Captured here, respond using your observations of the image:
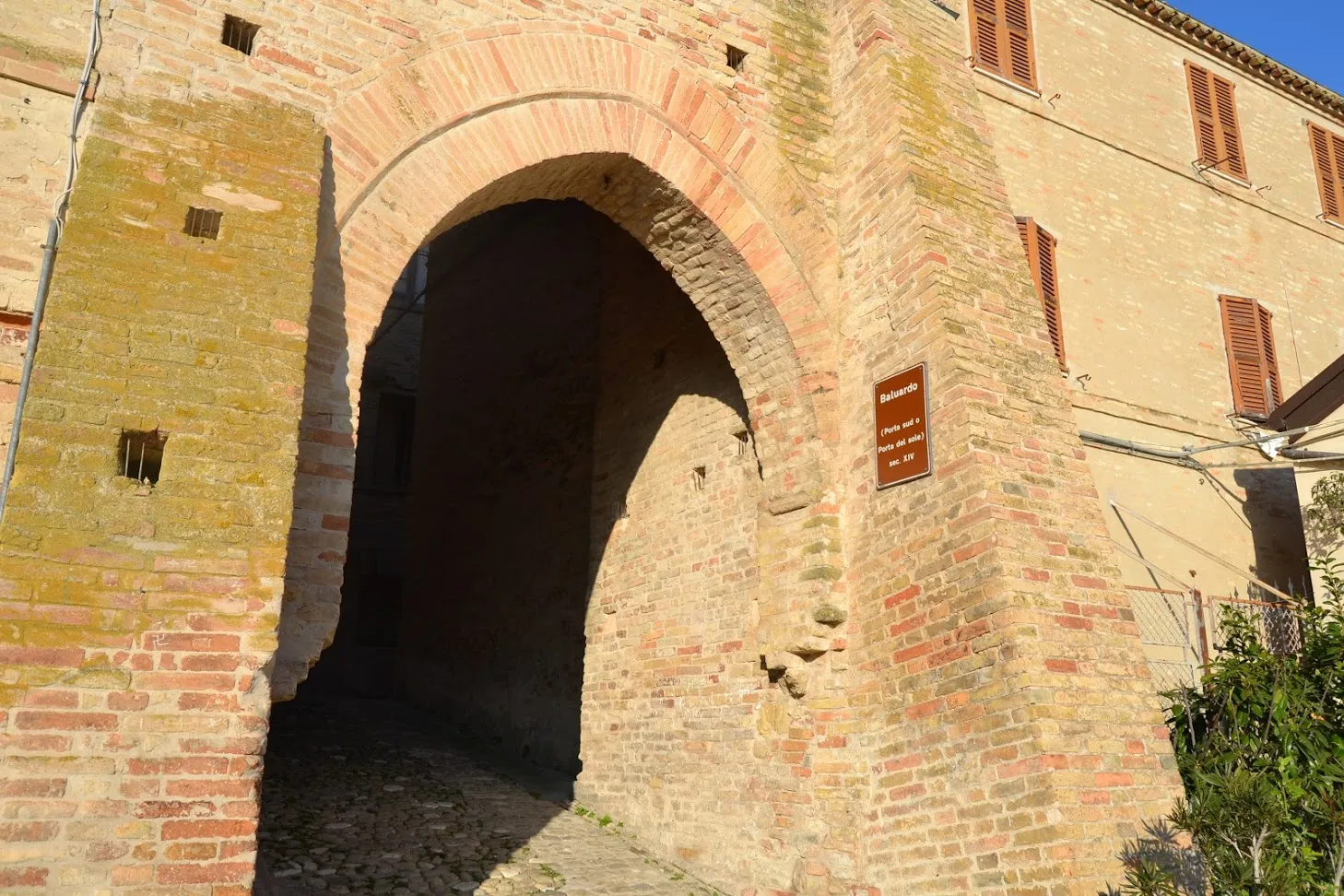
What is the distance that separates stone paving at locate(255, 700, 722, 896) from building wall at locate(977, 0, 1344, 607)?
5.26 metres

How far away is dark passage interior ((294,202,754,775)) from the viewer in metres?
8.84

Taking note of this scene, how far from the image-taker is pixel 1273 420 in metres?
10.6

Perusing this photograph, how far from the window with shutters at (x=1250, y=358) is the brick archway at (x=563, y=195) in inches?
245

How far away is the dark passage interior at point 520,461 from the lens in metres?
8.84

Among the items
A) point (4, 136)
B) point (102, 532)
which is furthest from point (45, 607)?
point (4, 136)

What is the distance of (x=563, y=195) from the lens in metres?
7.01

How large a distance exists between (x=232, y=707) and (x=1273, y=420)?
33.3 ft

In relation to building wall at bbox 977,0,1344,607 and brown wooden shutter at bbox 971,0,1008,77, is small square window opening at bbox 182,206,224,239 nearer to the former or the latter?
building wall at bbox 977,0,1344,607

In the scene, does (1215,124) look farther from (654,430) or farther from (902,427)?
(902,427)

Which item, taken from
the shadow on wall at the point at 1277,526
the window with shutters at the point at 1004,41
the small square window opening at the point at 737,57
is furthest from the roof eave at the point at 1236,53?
the small square window opening at the point at 737,57

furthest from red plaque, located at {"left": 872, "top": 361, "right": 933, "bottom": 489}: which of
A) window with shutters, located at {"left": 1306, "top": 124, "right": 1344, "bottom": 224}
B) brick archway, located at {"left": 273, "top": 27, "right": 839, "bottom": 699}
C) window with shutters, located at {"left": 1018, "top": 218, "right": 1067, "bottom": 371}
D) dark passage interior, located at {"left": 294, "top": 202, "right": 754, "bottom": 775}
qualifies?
window with shutters, located at {"left": 1306, "top": 124, "right": 1344, "bottom": 224}

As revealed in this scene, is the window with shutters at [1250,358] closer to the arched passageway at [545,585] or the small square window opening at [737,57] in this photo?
the arched passageway at [545,585]

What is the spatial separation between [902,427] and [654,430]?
2738mm

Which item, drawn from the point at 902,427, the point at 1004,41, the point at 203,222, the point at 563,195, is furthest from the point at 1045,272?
the point at 203,222
